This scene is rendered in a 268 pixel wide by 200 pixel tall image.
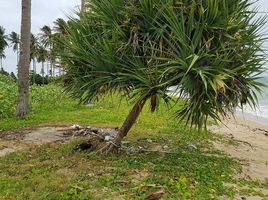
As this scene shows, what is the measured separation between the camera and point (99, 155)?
6.61 m

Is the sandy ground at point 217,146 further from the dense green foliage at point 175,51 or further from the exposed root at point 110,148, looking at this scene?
the exposed root at point 110,148

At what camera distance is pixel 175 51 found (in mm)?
5504

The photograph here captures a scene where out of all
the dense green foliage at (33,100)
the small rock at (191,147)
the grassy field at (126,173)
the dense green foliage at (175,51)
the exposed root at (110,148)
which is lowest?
the grassy field at (126,173)

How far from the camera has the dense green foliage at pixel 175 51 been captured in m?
5.34

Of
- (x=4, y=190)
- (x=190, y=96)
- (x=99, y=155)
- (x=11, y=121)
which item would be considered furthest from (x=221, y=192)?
(x=11, y=121)

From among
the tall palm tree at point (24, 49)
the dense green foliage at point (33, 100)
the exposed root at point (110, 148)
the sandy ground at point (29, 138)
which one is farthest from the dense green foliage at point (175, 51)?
the tall palm tree at point (24, 49)

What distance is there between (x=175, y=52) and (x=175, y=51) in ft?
0.16

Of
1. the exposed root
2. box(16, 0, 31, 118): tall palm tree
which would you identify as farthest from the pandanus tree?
box(16, 0, 31, 118): tall palm tree

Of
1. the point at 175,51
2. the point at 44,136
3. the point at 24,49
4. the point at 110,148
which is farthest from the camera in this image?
the point at 24,49

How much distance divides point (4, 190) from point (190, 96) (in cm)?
270

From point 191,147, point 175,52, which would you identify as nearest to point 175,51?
point 175,52

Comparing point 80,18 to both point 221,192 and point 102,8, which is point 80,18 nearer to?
point 102,8

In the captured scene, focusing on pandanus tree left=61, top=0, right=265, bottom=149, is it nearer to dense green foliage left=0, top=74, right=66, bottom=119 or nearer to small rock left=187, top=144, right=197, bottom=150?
small rock left=187, top=144, right=197, bottom=150

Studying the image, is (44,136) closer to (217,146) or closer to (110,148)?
(110,148)
